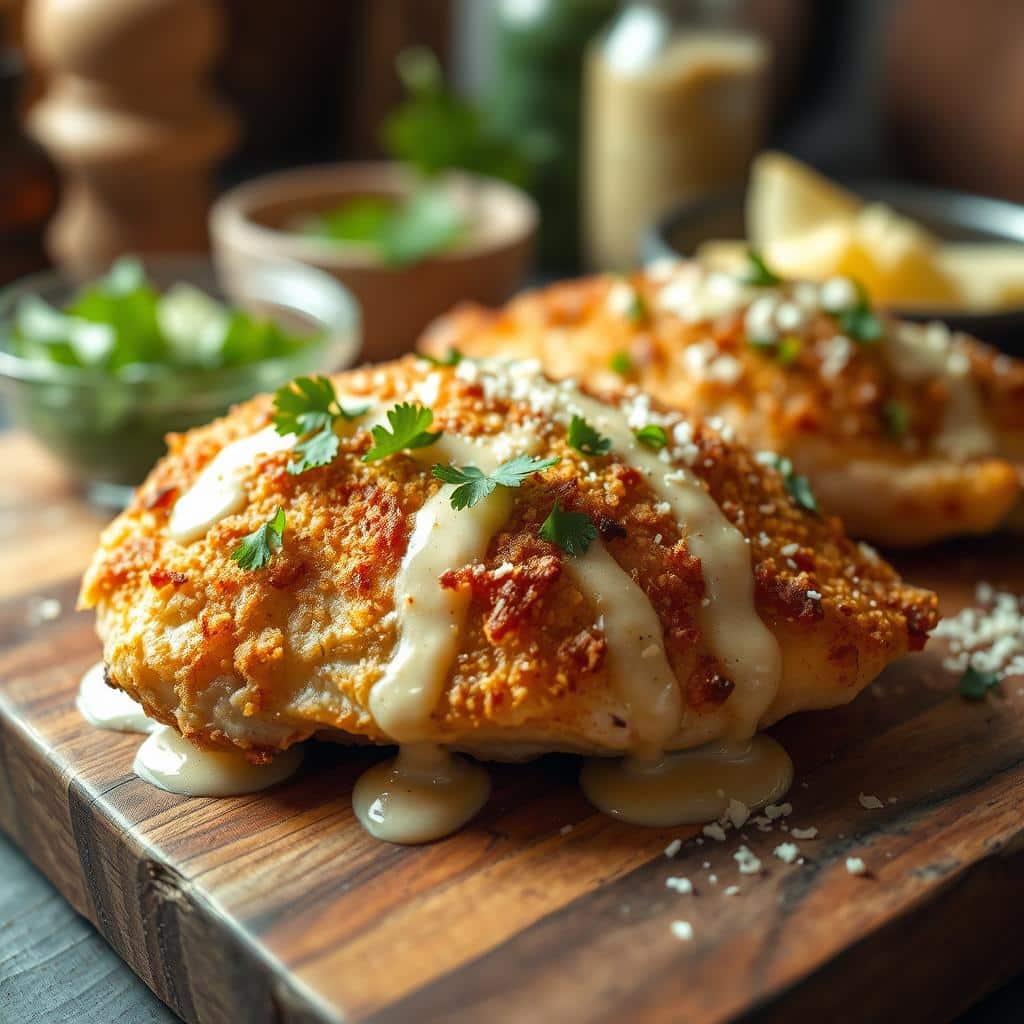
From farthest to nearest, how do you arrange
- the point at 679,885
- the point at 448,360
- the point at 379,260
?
the point at 379,260, the point at 448,360, the point at 679,885

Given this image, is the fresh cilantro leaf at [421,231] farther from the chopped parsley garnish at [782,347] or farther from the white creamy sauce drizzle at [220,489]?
the white creamy sauce drizzle at [220,489]

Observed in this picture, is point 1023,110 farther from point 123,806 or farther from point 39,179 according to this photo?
point 123,806

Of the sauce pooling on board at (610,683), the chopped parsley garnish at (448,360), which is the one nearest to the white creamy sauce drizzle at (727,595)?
the sauce pooling on board at (610,683)

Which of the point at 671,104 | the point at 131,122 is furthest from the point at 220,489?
the point at 671,104

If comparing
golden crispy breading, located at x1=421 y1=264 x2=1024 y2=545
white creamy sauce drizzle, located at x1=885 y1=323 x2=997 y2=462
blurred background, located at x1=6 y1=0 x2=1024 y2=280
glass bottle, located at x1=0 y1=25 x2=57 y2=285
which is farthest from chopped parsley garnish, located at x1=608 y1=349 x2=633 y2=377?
glass bottle, located at x1=0 y1=25 x2=57 y2=285

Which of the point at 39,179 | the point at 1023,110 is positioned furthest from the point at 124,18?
the point at 1023,110

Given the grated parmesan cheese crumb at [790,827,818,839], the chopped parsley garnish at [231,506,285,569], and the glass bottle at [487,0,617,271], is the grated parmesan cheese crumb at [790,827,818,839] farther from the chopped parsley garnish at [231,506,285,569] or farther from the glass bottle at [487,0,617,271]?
the glass bottle at [487,0,617,271]

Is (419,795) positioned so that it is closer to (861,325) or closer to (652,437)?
(652,437)
